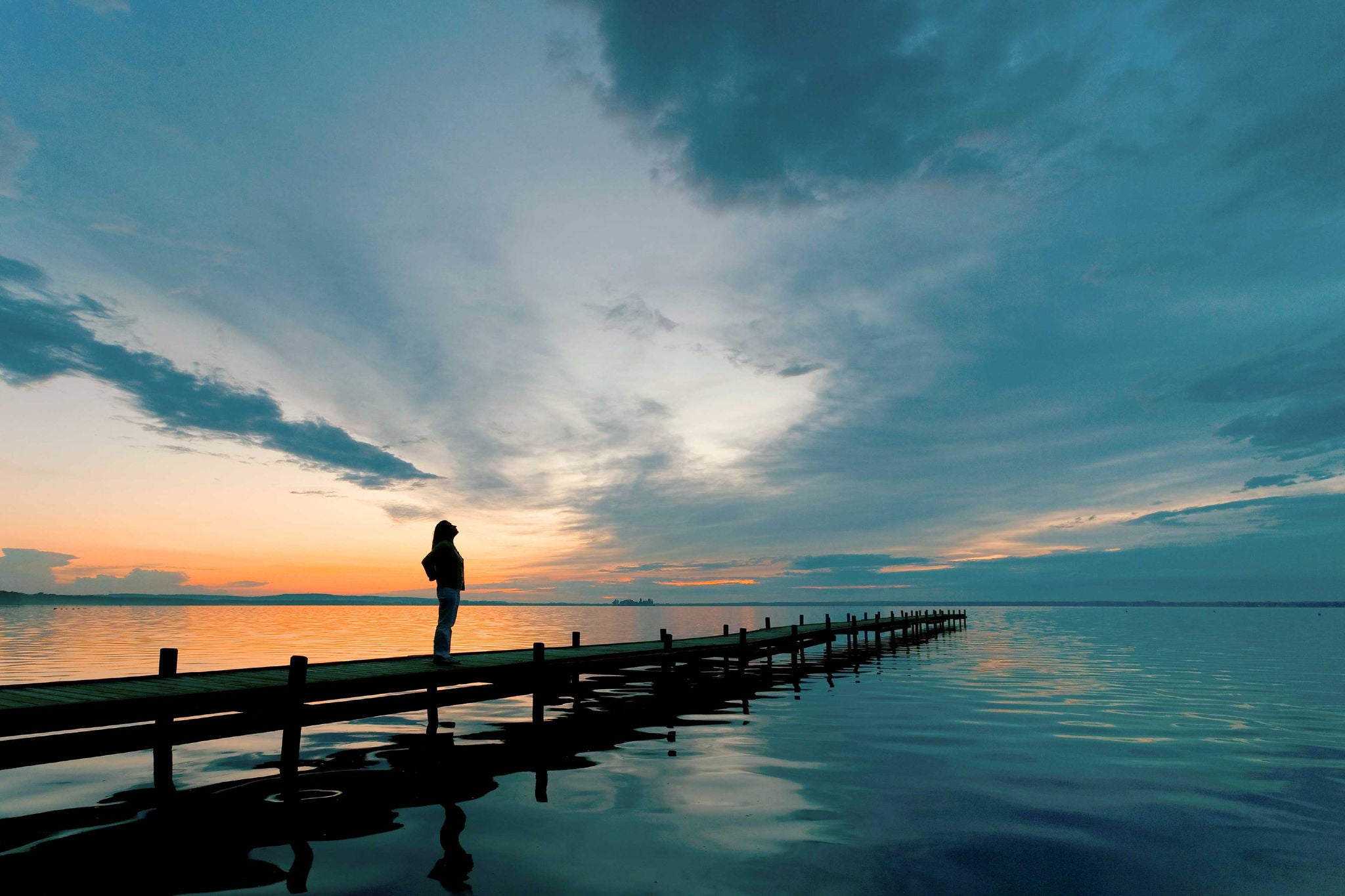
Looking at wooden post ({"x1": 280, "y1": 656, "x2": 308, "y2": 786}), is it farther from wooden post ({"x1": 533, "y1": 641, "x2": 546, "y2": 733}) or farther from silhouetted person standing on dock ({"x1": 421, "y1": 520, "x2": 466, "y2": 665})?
wooden post ({"x1": 533, "y1": 641, "x2": 546, "y2": 733})

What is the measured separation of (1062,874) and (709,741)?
8.83 metres

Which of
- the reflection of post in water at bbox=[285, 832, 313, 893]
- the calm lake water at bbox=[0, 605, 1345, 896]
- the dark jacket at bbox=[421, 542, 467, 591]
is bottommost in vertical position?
the calm lake water at bbox=[0, 605, 1345, 896]

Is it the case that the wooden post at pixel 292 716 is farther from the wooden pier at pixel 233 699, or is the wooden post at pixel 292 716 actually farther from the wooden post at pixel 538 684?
the wooden post at pixel 538 684

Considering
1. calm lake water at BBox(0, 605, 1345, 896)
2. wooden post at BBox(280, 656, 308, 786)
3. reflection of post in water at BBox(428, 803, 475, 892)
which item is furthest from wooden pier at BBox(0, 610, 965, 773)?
reflection of post in water at BBox(428, 803, 475, 892)

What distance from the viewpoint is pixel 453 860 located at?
27.5ft

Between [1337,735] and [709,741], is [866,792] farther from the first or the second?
[1337,735]

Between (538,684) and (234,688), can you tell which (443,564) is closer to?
(538,684)

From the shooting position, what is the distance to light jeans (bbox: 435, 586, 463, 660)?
14656 mm

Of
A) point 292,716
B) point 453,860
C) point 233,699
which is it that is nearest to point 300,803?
point 292,716

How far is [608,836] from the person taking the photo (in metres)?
9.20

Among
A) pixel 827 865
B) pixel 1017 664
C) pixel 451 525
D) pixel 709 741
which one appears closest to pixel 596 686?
pixel 709 741

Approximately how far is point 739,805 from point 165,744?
27.7 ft

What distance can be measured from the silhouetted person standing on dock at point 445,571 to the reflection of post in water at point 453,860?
510cm

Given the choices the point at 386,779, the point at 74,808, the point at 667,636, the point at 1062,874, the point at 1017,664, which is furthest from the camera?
the point at 1017,664
